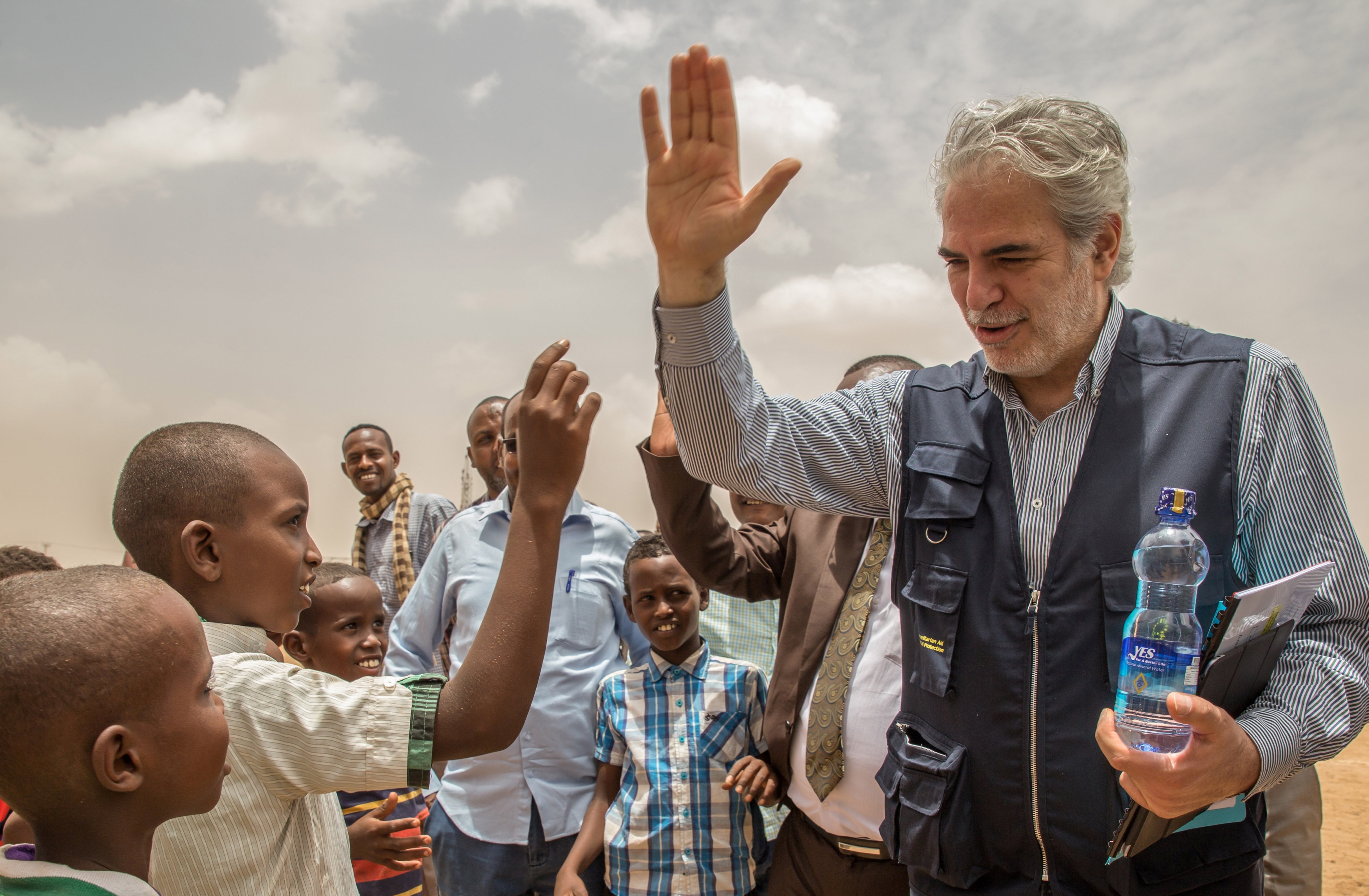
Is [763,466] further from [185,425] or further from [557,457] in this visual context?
[185,425]

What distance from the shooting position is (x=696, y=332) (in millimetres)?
1807

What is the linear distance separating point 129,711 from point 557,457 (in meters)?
0.80

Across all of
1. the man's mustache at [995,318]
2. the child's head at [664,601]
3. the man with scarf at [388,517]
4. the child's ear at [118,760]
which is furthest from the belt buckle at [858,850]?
the man with scarf at [388,517]

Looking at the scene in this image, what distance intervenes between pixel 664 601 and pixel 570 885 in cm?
107

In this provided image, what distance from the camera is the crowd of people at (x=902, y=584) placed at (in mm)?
1378

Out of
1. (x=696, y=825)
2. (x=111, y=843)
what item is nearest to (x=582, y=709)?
(x=696, y=825)

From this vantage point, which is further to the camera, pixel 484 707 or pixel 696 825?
pixel 696 825

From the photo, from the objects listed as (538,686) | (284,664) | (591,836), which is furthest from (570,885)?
(284,664)

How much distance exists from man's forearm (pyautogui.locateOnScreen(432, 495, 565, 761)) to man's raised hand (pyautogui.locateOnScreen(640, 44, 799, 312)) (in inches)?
21.3

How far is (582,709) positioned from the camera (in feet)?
12.0

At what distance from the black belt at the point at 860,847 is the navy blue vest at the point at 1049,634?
0.51 meters

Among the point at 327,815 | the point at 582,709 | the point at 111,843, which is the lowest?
the point at 582,709

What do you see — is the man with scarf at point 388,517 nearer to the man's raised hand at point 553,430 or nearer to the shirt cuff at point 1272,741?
the man's raised hand at point 553,430

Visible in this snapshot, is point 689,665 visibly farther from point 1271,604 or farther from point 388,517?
point 388,517
